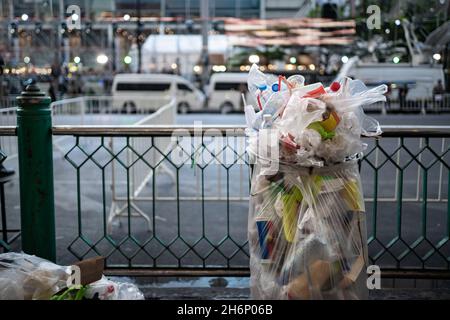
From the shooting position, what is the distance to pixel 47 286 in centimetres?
255

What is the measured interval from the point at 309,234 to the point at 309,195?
0.17 meters

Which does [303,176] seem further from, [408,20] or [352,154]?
[408,20]

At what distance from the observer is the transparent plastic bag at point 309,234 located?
2.40 metres

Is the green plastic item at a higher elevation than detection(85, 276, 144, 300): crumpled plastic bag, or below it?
higher

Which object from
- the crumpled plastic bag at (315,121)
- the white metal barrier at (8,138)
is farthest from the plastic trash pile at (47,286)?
the white metal barrier at (8,138)

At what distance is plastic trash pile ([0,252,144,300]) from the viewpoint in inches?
96.8

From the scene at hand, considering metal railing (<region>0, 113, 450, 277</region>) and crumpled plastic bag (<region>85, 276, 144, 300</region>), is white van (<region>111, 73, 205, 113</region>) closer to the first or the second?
metal railing (<region>0, 113, 450, 277</region>)

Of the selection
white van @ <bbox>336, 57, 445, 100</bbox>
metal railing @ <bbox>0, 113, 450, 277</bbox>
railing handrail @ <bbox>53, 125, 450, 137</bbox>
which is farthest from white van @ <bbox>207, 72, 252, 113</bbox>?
railing handrail @ <bbox>53, 125, 450, 137</bbox>

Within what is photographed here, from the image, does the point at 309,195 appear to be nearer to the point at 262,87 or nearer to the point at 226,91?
the point at 262,87

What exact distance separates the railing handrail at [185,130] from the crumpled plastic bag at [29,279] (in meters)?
1.09

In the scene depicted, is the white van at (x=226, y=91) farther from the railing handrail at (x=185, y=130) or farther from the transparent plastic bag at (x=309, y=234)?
the transparent plastic bag at (x=309, y=234)

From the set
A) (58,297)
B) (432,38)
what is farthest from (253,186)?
(432,38)

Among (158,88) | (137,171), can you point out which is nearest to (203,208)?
(137,171)

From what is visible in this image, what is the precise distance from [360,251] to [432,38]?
13.1 m
